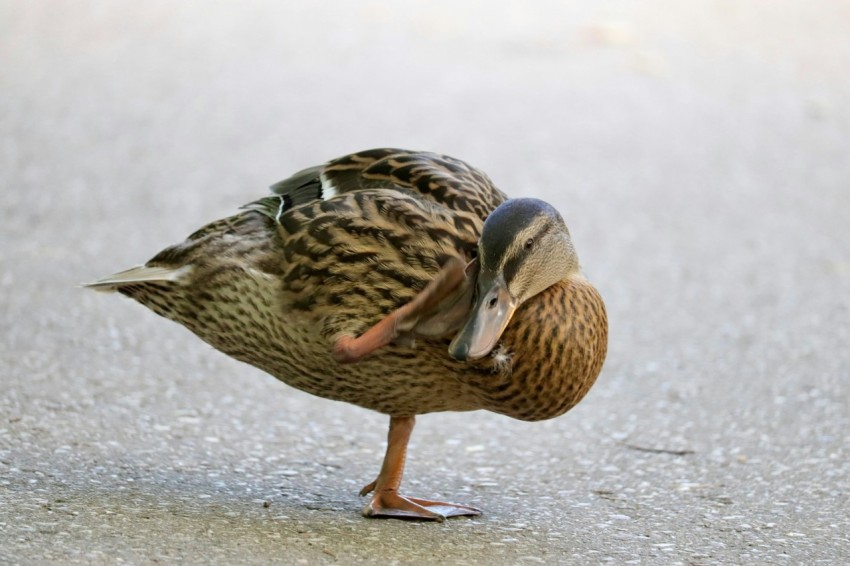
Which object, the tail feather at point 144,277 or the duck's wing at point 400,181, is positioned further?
the tail feather at point 144,277

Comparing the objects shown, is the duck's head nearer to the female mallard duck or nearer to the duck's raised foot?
the female mallard duck

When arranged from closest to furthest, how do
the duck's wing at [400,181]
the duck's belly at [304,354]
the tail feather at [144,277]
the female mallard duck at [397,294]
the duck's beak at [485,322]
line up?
the duck's beak at [485,322] < the female mallard duck at [397,294] < the duck's belly at [304,354] < the duck's wing at [400,181] < the tail feather at [144,277]

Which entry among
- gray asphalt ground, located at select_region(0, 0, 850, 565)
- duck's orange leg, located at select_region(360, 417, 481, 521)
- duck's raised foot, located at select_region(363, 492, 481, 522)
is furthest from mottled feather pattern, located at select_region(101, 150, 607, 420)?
gray asphalt ground, located at select_region(0, 0, 850, 565)

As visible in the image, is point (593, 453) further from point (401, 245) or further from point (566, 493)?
point (401, 245)

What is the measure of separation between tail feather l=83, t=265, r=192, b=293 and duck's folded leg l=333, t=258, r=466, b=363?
70cm

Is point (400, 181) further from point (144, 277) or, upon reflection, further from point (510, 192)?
point (510, 192)

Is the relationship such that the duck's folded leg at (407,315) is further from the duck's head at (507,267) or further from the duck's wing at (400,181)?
the duck's wing at (400,181)

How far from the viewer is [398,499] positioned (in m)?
3.42

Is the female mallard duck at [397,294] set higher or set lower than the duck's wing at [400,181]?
lower

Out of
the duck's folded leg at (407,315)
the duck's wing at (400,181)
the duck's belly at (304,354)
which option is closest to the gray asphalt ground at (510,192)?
the duck's belly at (304,354)

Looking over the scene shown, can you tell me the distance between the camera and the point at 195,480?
11.8 ft

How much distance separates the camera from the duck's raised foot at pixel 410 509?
3371 millimetres

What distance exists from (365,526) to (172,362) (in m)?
2.01

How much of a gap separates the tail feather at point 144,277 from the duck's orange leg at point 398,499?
785 mm
